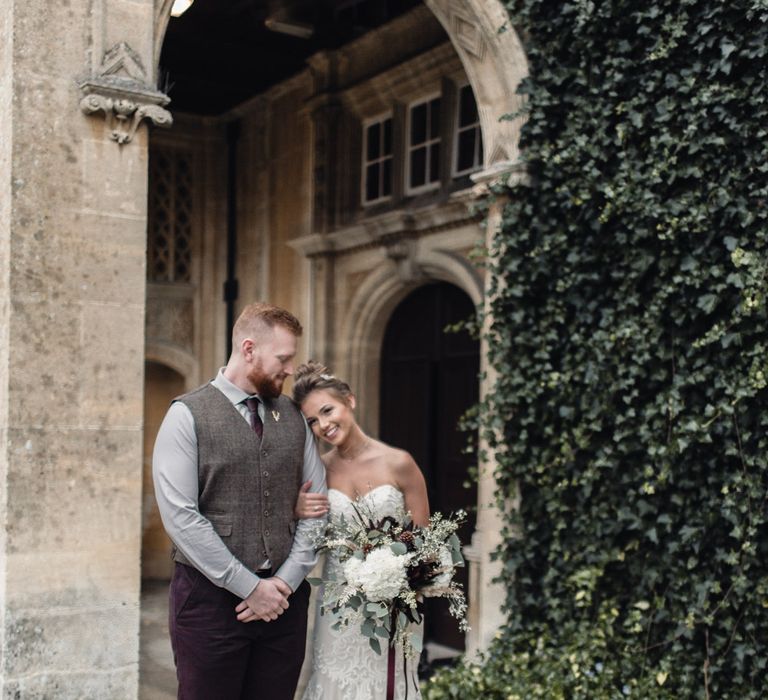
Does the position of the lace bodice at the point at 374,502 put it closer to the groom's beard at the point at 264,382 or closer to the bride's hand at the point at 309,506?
the bride's hand at the point at 309,506

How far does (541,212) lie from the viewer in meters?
6.33

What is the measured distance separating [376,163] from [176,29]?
2.20m

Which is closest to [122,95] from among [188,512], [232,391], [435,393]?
[232,391]

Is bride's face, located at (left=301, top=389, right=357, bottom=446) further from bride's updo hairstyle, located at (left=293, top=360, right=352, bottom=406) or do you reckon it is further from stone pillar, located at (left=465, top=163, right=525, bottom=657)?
stone pillar, located at (left=465, top=163, right=525, bottom=657)

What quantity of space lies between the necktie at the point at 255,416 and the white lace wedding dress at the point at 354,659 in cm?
74

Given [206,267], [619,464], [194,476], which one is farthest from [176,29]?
[194,476]

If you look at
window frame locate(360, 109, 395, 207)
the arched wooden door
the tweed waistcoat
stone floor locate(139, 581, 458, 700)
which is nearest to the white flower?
the tweed waistcoat

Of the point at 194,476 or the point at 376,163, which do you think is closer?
the point at 194,476

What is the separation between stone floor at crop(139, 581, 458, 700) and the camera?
638cm

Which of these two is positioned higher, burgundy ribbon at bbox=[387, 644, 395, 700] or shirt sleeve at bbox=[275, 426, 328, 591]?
shirt sleeve at bbox=[275, 426, 328, 591]

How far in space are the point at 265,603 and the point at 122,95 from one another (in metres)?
2.68

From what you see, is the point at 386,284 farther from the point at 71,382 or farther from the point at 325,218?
the point at 71,382

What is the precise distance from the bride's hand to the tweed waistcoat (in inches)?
3.0

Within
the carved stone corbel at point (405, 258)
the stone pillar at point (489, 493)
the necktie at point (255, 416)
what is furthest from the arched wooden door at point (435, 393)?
the necktie at point (255, 416)
